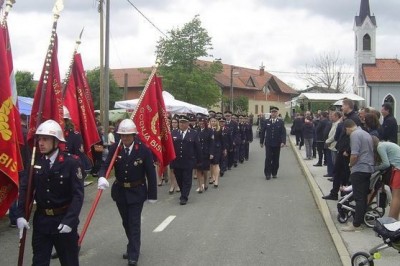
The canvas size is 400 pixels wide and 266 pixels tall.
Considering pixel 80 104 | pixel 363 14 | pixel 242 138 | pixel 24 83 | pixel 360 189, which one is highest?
pixel 363 14

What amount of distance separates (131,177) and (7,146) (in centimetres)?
186

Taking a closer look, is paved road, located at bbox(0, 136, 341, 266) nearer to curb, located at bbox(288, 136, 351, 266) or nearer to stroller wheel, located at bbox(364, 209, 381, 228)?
curb, located at bbox(288, 136, 351, 266)

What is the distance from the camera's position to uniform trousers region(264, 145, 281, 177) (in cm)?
1568

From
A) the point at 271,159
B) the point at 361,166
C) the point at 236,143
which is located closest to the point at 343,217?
the point at 361,166

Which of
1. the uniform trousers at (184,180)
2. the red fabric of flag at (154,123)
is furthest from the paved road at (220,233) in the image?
the red fabric of flag at (154,123)

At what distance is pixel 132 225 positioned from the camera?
6746mm

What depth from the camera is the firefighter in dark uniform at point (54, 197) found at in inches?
201

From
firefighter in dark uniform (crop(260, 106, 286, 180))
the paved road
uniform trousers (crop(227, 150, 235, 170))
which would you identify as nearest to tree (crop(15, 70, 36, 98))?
uniform trousers (crop(227, 150, 235, 170))

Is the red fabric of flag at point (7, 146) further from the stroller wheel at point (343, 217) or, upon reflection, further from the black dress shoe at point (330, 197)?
the black dress shoe at point (330, 197)

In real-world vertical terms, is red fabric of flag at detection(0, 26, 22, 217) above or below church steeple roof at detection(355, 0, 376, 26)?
below

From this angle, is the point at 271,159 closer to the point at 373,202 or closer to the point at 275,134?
the point at 275,134

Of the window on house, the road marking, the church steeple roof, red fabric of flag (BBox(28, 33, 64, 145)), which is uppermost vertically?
the church steeple roof

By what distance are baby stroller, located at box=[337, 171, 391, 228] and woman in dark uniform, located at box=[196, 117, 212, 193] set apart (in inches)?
182

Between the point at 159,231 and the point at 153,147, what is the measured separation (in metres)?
1.43
